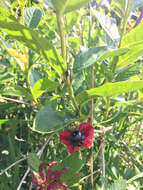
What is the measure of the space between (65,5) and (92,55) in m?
0.09

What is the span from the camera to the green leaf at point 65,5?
0.22 m

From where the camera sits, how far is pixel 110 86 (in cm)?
27

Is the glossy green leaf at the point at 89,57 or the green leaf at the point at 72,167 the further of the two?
the green leaf at the point at 72,167

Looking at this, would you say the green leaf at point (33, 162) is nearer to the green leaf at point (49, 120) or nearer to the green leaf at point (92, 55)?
the green leaf at point (49, 120)

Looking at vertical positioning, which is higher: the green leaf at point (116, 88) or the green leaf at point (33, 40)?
the green leaf at point (33, 40)

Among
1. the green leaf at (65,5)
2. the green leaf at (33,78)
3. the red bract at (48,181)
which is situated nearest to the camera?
the green leaf at (65,5)

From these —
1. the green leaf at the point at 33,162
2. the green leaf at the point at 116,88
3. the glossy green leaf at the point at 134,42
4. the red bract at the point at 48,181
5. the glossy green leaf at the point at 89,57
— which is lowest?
the red bract at the point at 48,181

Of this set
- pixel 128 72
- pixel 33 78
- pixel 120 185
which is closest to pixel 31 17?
pixel 33 78

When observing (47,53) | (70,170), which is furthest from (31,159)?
(47,53)

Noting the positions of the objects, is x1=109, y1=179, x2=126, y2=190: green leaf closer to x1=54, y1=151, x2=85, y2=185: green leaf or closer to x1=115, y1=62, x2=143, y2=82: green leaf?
x1=54, y1=151, x2=85, y2=185: green leaf

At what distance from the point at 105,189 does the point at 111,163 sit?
310mm

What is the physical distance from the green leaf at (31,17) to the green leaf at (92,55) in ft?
0.63

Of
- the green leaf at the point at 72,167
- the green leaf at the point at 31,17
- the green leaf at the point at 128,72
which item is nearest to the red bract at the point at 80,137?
the green leaf at the point at 72,167

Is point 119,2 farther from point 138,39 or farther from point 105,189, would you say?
point 105,189
